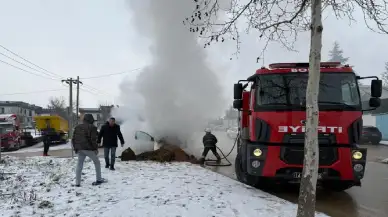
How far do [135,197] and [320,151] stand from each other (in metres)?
3.75

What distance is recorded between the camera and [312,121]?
14.5 ft

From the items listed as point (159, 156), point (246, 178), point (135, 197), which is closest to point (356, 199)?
point (246, 178)

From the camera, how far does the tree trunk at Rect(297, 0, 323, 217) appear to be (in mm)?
4438

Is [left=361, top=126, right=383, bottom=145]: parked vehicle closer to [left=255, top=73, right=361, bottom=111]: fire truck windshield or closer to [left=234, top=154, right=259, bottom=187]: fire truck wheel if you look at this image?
[left=234, top=154, right=259, bottom=187]: fire truck wheel

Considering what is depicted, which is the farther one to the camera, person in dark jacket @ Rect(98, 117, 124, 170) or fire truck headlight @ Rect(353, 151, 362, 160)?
person in dark jacket @ Rect(98, 117, 124, 170)

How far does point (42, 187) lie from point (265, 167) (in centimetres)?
478

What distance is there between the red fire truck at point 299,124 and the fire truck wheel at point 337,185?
0.44 meters

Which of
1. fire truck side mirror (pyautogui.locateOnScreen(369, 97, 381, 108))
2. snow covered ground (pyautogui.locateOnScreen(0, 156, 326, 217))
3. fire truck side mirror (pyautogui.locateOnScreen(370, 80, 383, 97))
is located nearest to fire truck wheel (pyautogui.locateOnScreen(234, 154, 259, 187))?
snow covered ground (pyautogui.locateOnScreen(0, 156, 326, 217))

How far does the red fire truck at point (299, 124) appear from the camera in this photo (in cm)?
698

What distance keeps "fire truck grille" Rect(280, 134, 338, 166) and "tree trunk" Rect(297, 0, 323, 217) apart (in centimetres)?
255

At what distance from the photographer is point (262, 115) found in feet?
23.7

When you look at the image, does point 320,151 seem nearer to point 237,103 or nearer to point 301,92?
point 301,92

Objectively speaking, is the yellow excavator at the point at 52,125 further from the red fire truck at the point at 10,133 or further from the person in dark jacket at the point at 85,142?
the person in dark jacket at the point at 85,142

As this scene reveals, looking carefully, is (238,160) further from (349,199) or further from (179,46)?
(179,46)
